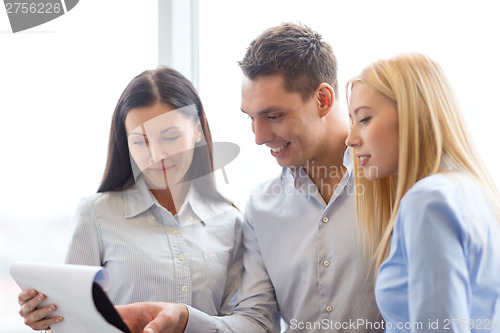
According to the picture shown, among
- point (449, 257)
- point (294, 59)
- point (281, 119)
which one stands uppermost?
point (294, 59)

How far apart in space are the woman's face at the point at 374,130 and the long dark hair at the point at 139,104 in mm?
548

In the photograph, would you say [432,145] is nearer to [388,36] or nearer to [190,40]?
[388,36]

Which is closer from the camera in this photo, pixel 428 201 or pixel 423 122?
pixel 428 201

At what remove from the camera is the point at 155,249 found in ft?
4.47

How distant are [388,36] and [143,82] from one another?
2.67ft

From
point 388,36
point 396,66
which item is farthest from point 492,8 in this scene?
point 396,66

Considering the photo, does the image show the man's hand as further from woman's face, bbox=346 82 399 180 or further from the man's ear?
the man's ear

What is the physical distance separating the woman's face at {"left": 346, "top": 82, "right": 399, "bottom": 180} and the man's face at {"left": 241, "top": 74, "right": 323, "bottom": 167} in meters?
0.32

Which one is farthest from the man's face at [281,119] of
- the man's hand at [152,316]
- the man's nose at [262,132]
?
the man's hand at [152,316]

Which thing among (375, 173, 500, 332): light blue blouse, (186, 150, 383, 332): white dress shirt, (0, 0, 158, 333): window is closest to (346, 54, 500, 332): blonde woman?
(375, 173, 500, 332): light blue blouse

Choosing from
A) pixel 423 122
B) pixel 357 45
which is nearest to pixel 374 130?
pixel 423 122

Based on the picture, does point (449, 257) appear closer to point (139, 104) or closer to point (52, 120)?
point (139, 104)

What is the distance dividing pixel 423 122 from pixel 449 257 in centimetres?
29

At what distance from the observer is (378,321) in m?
1.32
